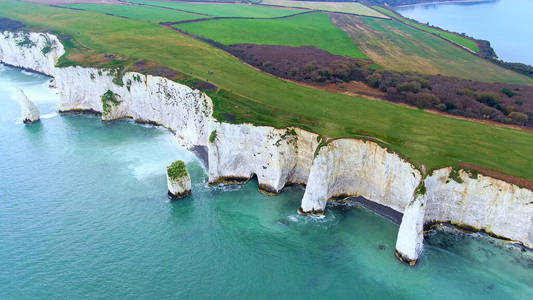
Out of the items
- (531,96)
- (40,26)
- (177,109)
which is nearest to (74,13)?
(40,26)

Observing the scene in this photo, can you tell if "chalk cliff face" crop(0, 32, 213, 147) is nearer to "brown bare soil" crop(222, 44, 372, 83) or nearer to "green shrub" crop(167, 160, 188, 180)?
"green shrub" crop(167, 160, 188, 180)

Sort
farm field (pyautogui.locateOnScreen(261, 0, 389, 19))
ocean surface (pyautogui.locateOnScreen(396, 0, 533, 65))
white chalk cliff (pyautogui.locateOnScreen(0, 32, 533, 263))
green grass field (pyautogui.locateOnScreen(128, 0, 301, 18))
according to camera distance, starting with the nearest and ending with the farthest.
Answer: white chalk cliff (pyautogui.locateOnScreen(0, 32, 533, 263)) → ocean surface (pyautogui.locateOnScreen(396, 0, 533, 65)) → green grass field (pyautogui.locateOnScreen(128, 0, 301, 18)) → farm field (pyautogui.locateOnScreen(261, 0, 389, 19))

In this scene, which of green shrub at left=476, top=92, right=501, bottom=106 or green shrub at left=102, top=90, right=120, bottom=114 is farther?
green shrub at left=102, top=90, right=120, bottom=114

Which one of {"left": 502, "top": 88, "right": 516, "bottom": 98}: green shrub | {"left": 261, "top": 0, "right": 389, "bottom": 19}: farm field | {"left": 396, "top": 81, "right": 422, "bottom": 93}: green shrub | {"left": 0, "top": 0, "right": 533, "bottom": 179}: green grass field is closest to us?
{"left": 0, "top": 0, "right": 533, "bottom": 179}: green grass field

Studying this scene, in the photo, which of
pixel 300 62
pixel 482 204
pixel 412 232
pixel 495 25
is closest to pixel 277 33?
pixel 300 62

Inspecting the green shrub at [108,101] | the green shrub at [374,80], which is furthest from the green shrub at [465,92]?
the green shrub at [108,101]

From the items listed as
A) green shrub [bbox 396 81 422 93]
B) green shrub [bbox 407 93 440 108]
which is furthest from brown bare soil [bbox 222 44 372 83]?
green shrub [bbox 407 93 440 108]

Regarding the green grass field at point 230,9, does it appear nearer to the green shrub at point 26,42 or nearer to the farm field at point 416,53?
the farm field at point 416,53

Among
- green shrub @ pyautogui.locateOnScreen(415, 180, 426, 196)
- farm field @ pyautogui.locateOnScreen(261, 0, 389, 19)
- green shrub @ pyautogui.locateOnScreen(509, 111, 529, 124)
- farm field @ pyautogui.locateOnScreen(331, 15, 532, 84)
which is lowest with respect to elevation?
green shrub @ pyautogui.locateOnScreen(415, 180, 426, 196)

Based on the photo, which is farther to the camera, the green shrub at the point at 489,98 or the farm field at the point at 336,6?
the farm field at the point at 336,6
